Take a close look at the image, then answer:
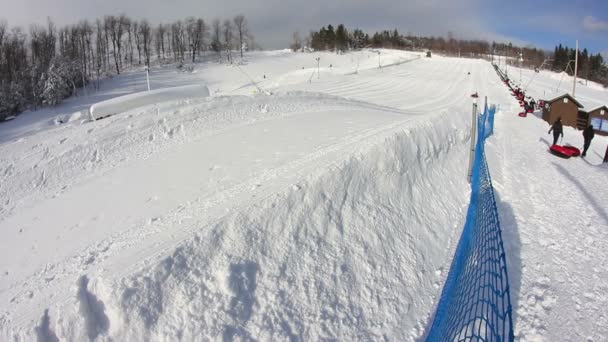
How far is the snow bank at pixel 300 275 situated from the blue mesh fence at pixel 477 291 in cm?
21

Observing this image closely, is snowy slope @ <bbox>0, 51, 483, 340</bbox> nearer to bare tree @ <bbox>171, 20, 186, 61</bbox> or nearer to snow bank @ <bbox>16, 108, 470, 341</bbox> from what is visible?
snow bank @ <bbox>16, 108, 470, 341</bbox>

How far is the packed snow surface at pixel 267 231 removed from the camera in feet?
11.2

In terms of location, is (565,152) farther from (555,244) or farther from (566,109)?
(566,109)

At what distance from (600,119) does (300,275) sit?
893 inches

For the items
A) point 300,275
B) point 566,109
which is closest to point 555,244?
point 300,275

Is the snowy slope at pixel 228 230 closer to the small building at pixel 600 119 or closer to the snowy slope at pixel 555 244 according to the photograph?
the snowy slope at pixel 555 244

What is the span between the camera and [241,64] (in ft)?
243

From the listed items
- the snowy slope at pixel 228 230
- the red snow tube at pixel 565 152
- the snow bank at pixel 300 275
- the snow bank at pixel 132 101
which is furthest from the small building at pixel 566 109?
the snow bank at pixel 132 101

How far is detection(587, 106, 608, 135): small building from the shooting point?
60.5ft

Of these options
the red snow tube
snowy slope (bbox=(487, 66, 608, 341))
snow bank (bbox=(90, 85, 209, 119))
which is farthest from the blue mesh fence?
snow bank (bbox=(90, 85, 209, 119))

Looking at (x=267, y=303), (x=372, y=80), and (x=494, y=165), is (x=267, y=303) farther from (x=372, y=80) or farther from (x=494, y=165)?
(x=372, y=80)

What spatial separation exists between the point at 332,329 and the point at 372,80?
43.8 metres

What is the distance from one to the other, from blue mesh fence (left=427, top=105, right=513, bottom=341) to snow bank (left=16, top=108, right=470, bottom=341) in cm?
21

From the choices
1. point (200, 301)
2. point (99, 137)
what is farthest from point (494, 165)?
point (99, 137)
